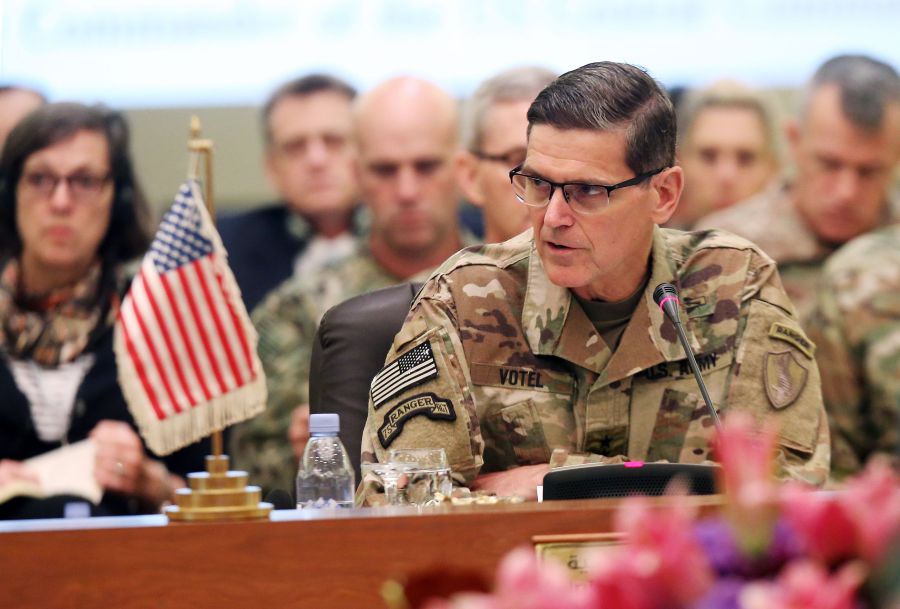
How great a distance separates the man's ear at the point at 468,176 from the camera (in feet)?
12.1

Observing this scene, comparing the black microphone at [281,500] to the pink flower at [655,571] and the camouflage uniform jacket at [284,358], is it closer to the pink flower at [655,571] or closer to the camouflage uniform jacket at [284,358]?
the camouflage uniform jacket at [284,358]

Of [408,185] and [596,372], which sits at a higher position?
[408,185]

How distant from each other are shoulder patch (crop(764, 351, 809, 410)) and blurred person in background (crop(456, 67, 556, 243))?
1069mm

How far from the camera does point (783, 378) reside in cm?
248

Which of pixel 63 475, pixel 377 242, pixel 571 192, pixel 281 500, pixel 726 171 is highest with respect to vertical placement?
pixel 726 171

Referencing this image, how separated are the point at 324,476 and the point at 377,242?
182 centimetres

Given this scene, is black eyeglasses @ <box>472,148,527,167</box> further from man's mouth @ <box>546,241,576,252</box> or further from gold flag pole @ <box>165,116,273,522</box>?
gold flag pole @ <box>165,116,273,522</box>

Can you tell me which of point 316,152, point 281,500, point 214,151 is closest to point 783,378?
point 281,500

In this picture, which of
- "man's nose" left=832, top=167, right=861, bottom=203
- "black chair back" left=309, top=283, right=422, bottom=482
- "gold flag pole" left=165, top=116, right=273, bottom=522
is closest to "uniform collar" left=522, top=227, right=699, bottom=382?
"black chair back" left=309, top=283, right=422, bottom=482

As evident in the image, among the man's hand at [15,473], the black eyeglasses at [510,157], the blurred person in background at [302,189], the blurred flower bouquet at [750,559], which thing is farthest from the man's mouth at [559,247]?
the blurred person in background at [302,189]

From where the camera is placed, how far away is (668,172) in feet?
8.20

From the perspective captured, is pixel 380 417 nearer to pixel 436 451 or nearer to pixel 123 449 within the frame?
pixel 436 451

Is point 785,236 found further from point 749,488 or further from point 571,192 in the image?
point 749,488

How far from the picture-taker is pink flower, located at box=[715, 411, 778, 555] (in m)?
0.72
